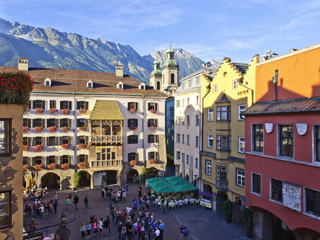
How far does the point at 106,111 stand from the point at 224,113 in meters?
20.4

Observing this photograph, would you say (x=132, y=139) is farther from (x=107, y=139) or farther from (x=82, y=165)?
(x=82, y=165)

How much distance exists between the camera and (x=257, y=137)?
72.5 feet

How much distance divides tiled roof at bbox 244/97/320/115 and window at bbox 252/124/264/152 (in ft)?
4.30

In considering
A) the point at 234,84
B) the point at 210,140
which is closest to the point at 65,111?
the point at 210,140

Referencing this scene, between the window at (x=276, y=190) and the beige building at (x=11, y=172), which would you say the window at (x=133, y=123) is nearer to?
the window at (x=276, y=190)

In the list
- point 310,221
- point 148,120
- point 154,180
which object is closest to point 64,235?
point 154,180

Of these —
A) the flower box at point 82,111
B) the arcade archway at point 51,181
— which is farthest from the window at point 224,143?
the arcade archway at point 51,181

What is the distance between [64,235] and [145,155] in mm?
24663

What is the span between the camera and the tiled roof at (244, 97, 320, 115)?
1688 centimetres

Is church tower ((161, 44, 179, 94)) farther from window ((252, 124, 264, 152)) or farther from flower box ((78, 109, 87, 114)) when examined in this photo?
window ((252, 124, 264, 152))

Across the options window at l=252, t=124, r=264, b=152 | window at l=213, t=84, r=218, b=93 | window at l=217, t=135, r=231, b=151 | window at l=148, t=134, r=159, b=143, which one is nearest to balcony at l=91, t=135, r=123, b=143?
window at l=148, t=134, r=159, b=143

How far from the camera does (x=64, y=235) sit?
21.0 m

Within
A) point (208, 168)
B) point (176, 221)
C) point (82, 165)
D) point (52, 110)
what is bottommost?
point (176, 221)

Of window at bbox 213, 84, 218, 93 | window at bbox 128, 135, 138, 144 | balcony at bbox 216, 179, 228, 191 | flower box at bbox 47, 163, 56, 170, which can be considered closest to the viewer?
balcony at bbox 216, 179, 228, 191
